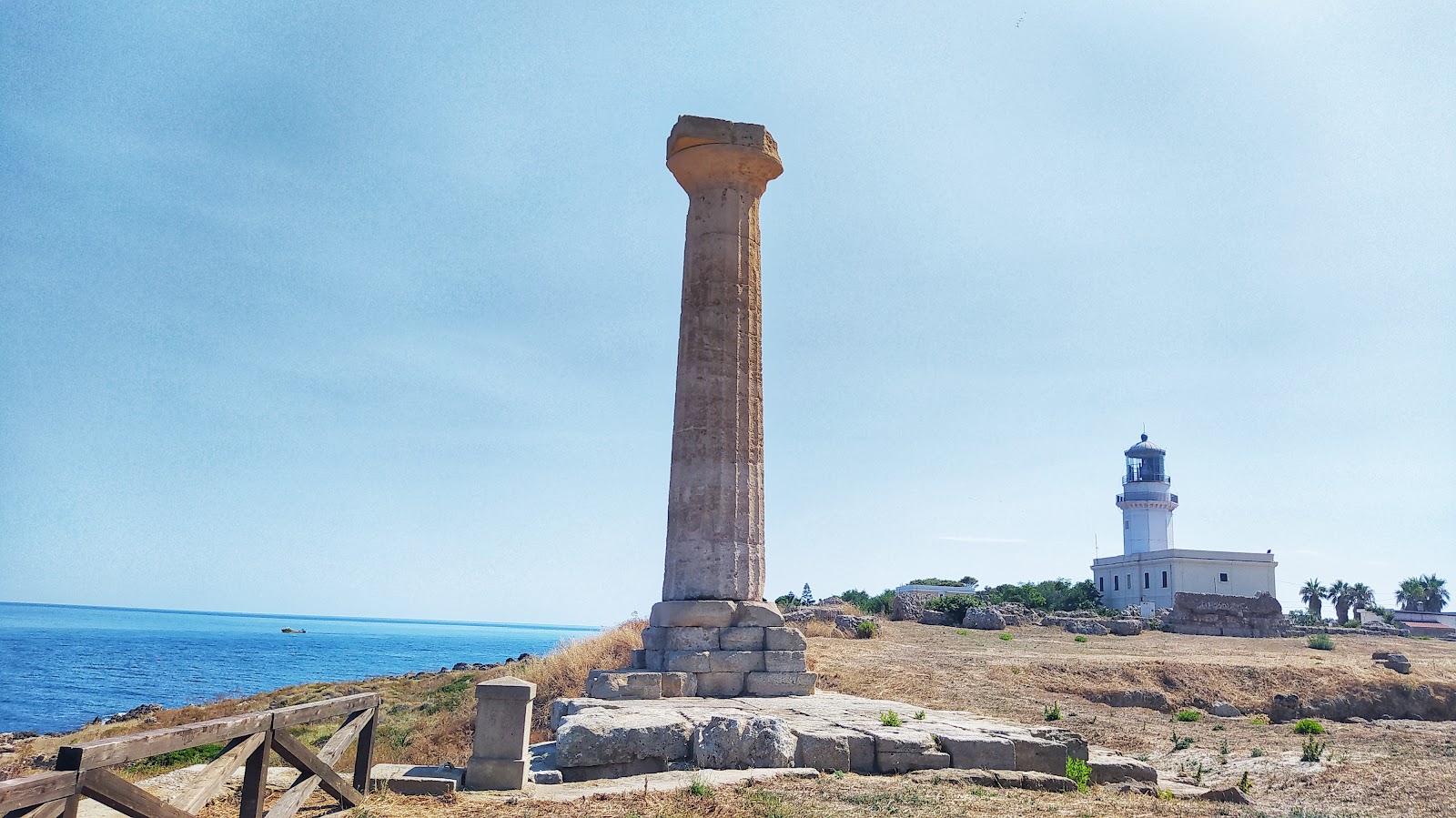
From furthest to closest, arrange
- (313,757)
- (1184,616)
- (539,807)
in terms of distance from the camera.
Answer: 1. (1184,616)
2. (539,807)
3. (313,757)

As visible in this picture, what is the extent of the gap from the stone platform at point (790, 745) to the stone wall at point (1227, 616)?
30.5 meters

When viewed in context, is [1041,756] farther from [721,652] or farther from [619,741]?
[721,652]

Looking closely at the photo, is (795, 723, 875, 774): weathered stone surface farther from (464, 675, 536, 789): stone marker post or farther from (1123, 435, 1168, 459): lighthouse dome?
(1123, 435, 1168, 459): lighthouse dome

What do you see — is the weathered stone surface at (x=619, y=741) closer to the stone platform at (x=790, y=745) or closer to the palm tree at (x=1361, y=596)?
the stone platform at (x=790, y=745)

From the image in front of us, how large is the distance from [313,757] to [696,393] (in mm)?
7804

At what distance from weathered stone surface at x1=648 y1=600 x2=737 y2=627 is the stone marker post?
4780mm

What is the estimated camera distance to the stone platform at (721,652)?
1191cm

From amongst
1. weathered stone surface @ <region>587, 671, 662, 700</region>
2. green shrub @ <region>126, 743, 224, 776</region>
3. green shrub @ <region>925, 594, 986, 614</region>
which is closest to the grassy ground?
green shrub @ <region>126, 743, 224, 776</region>

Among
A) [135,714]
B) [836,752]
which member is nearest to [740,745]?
[836,752]

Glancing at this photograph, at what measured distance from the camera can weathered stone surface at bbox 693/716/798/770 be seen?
28.1ft

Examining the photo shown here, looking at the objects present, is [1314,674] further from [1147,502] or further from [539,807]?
[1147,502]

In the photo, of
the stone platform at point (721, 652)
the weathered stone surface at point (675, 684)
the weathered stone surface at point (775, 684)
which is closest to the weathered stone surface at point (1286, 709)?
the stone platform at point (721, 652)

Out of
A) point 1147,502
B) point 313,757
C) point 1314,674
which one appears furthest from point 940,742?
point 1147,502

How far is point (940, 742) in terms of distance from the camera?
906cm
